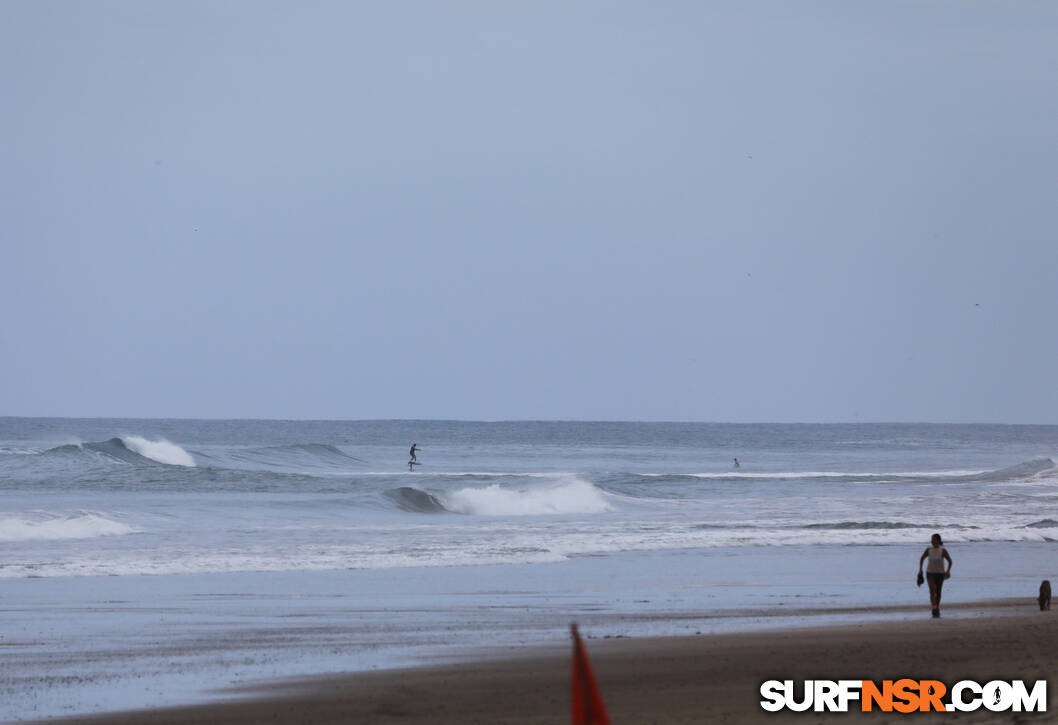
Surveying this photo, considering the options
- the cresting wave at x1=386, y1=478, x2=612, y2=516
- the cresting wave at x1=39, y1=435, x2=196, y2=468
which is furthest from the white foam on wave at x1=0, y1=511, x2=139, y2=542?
the cresting wave at x1=39, y1=435, x2=196, y2=468

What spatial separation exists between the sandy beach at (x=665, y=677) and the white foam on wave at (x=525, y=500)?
87.5 ft

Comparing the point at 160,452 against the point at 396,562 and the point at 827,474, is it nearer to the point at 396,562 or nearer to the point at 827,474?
the point at 827,474

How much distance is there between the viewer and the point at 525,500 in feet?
141

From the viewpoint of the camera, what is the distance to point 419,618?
560 inches

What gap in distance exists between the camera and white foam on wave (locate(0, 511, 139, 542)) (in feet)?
81.9

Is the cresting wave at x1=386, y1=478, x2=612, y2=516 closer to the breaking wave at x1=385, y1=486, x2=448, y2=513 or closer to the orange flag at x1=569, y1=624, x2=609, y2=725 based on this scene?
the breaking wave at x1=385, y1=486, x2=448, y2=513

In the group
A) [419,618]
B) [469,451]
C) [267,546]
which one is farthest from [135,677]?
[469,451]

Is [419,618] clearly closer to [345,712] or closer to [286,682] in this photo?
[286,682]

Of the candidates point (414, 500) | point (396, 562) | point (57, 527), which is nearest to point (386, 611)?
point (396, 562)

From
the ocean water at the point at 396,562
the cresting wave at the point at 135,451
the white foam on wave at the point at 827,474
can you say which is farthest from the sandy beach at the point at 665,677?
the white foam on wave at the point at 827,474

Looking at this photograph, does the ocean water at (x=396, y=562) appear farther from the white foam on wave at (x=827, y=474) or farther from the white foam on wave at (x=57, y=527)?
the white foam on wave at (x=827, y=474)

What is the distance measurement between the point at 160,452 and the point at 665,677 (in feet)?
181

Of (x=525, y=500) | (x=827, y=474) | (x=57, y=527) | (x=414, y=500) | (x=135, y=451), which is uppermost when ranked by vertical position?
(x=827, y=474)

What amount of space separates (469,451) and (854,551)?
69.7 m
